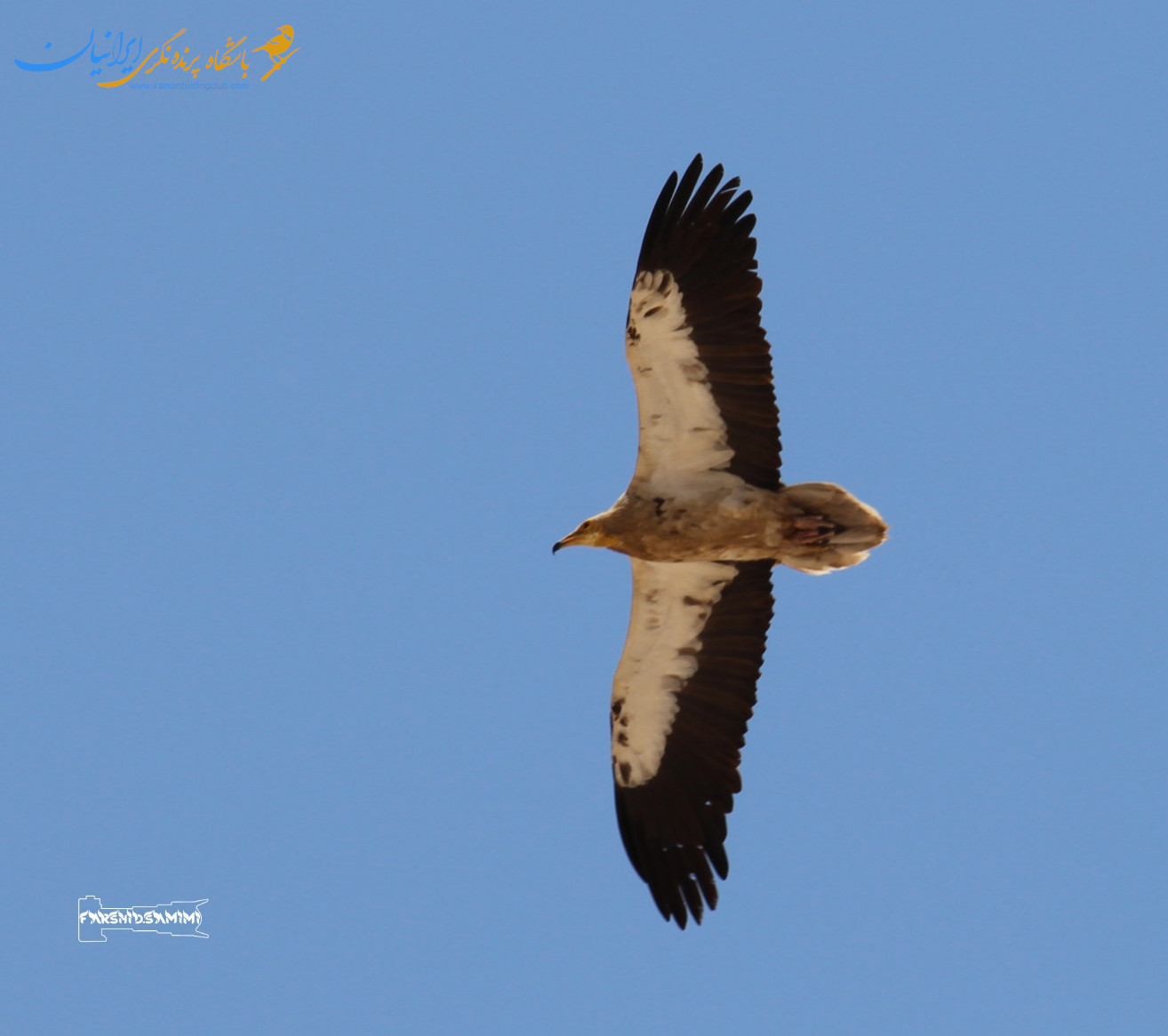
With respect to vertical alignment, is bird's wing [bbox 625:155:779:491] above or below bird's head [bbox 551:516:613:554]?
above

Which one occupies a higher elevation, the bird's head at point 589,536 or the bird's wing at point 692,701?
the bird's head at point 589,536

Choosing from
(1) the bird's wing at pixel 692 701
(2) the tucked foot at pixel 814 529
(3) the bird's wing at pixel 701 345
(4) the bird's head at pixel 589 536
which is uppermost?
(3) the bird's wing at pixel 701 345

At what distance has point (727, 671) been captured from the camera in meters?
11.8

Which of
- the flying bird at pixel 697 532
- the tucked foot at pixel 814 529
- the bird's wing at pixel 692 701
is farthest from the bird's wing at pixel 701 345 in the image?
the bird's wing at pixel 692 701

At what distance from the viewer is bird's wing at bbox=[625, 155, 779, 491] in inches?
424

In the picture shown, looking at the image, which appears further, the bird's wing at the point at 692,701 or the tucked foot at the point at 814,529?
the bird's wing at the point at 692,701

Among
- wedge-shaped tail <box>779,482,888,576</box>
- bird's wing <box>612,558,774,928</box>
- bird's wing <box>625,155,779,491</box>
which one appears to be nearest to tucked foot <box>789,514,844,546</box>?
wedge-shaped tail <box>779,482,888,576</box>

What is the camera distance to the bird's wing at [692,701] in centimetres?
1174

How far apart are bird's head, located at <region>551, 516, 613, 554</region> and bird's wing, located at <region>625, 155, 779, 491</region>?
0.49 meters

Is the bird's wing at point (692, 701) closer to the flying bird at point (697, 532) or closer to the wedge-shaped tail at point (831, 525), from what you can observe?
the flying bird at point (697, 532)

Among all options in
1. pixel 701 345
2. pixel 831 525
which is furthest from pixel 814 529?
pixel 701 345

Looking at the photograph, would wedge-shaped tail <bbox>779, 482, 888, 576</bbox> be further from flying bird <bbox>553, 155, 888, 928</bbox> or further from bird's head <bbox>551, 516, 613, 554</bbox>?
bird's head <bbox>551, 516, 613, 554</bbox>

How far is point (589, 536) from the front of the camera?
11375 mm

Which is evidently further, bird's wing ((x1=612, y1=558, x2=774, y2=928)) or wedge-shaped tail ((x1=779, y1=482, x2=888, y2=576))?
bird's wing ((x1=612, y1=558, x2=774, y2=928))
